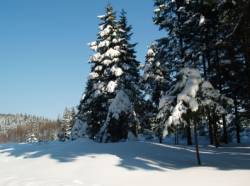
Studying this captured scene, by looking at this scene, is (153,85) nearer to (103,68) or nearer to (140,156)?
(103,68)

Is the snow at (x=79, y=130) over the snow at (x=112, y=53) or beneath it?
beneath

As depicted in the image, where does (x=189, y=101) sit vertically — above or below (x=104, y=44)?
below

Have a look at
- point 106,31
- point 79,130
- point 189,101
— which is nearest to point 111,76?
point 106,31

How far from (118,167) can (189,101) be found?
4696 mm

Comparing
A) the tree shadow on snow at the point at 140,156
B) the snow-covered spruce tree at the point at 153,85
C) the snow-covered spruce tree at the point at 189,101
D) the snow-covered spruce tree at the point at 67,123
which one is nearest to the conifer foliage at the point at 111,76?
the snow-covered spruce tree at the point at 153,85

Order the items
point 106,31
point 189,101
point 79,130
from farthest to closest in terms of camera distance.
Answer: point 79,130, point 106,31, point 189,101

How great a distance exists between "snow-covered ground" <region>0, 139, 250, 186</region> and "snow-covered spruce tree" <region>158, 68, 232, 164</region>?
6.12 feet

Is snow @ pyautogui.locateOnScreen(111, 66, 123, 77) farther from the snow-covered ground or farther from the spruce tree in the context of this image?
the snow-covered ground

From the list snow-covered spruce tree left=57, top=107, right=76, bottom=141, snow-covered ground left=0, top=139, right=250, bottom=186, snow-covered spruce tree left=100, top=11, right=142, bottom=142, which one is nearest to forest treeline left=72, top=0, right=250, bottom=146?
snow-covered spruce tree left=100, top=11, right=142, bottom=142

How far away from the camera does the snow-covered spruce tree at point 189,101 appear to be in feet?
58.7

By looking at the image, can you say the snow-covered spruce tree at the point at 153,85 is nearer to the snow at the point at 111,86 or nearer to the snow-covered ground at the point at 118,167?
the snow at the point at 111,86

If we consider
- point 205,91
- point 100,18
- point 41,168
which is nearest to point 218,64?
point 205,91

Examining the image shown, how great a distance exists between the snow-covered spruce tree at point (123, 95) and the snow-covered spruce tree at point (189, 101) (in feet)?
37.2

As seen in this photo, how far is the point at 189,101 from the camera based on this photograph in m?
17.9
